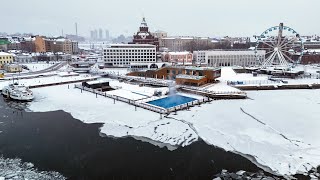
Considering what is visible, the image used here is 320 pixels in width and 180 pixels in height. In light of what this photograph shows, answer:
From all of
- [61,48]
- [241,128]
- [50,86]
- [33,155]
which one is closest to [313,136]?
[241,128]

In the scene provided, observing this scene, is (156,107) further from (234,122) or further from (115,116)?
(234,122)

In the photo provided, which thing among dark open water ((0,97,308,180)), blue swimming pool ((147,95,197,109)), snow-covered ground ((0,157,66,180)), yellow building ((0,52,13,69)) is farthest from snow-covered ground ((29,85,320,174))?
yellow building ((0,52,13,69))

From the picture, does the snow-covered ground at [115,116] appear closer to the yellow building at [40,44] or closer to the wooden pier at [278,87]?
the wooden pier at [278,87]

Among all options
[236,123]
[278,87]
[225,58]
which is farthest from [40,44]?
[236,123]

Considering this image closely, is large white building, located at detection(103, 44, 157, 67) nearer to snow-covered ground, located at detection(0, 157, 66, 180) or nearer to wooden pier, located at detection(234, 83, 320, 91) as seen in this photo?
wooden pier, located at detection(234, 83, 320, 91)

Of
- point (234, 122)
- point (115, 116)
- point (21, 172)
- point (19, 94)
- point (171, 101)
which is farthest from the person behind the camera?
point (19, 94)

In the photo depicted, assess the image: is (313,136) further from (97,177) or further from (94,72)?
(94,72)
